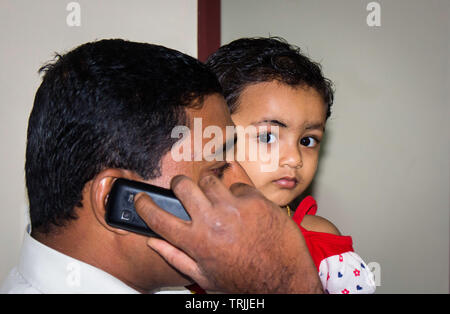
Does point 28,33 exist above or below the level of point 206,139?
above

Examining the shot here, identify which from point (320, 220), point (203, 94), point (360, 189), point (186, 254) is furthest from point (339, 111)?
point (186, 254)

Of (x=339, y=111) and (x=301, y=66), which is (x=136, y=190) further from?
(x=339, y=111)

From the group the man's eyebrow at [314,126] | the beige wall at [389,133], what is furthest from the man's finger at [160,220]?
the beige wall at [389,133]

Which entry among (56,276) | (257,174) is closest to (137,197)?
(56,276)

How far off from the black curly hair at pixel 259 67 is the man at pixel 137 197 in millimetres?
427

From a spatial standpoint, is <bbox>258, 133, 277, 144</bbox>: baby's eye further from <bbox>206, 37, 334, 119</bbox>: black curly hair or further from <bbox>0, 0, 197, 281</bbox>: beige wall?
<bbox>0, 0, 197, 281</bbox>: beige wall

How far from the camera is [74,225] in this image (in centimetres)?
81

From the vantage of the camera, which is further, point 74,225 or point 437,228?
point 437,228

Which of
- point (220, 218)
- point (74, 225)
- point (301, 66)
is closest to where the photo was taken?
point (220, 218)

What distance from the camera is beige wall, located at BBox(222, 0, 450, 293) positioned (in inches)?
55.1

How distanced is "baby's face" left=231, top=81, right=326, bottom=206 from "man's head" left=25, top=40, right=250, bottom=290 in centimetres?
39

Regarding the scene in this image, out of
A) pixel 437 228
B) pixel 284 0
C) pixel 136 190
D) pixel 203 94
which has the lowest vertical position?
pixel 437 228

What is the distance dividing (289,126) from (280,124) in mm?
26

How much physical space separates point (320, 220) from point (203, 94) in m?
0.64
